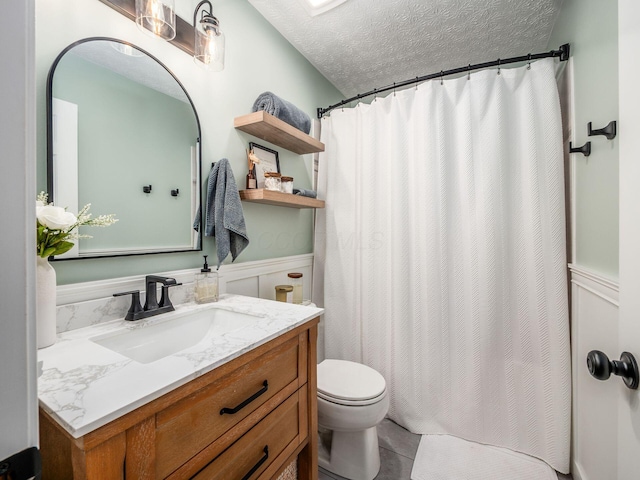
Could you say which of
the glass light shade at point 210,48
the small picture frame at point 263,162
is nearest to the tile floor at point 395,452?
the small picture frame at point 263,162

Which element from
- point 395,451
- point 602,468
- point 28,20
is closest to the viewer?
point 28,20

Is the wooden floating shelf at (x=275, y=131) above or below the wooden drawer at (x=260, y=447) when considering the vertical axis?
above

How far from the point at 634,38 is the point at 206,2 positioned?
4.71 ft

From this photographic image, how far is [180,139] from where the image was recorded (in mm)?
1244

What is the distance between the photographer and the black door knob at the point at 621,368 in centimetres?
55

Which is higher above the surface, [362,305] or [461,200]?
[461,200]

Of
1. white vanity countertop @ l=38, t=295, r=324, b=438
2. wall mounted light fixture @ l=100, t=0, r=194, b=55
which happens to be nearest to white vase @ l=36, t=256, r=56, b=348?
white vanity countertop @ l=38, t=295, r=324, b=438

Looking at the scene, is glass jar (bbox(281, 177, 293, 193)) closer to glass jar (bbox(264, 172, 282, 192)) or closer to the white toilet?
glass jar (bbox(264, 172, 282, 192))

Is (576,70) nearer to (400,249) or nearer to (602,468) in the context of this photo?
(400,249)

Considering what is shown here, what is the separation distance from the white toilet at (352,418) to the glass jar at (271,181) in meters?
1.01

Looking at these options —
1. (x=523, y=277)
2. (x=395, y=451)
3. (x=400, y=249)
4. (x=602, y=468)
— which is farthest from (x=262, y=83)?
(x=602, y=468)

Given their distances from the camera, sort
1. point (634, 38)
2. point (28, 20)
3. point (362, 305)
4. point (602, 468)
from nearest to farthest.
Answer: point (28, 20) < point (634, 38) < point (602, 468) < point (362, 305)

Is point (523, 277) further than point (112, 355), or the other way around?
point (523, 277)

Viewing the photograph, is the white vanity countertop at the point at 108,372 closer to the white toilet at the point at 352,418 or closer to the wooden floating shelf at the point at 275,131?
the white toilet at the point at 352,418
